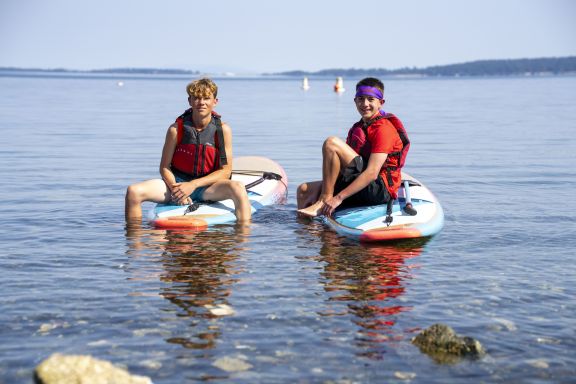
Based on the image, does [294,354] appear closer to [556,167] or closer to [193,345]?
[193,345]

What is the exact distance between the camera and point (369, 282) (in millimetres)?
7176

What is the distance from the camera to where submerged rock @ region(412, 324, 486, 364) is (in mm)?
5281

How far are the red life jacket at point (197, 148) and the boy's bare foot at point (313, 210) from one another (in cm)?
113

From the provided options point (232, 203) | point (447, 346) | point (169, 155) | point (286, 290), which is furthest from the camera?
point (232, 203)

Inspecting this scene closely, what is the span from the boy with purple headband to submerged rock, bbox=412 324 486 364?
12.2 feet

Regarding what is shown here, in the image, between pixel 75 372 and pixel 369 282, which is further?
pixel 369 282

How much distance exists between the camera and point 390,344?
18.1 ft

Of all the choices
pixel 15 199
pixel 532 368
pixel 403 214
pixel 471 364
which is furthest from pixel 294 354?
pixel 15 199

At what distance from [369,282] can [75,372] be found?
11.6 ft

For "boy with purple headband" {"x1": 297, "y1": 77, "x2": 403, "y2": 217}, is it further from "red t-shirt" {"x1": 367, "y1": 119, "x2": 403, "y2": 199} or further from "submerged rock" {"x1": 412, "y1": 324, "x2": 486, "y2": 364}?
"submerged rock" {"x1": 412, "y1": 324, "x2": 486, "y2": 364}

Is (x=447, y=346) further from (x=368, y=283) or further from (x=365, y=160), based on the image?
(x=365, y=160)

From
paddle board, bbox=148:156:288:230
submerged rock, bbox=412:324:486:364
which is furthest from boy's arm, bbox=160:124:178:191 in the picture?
submerged rock, bbox=412:324:486:364

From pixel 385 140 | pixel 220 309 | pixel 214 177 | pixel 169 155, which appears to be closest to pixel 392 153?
pixel 385 140

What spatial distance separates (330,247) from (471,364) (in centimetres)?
364
